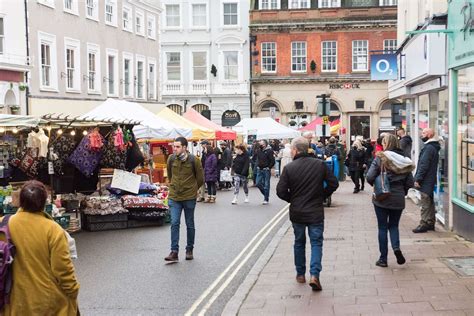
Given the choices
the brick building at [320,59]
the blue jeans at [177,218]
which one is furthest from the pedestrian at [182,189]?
the brick building at [320,59]

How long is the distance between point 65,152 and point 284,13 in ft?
126

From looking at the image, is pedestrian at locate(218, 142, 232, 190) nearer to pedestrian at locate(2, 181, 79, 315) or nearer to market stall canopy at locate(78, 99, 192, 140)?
market stall canopy at locate(78, 99, 192, 140)

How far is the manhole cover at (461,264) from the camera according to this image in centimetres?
936

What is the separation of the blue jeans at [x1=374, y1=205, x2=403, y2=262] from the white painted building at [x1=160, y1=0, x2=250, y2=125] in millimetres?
43184

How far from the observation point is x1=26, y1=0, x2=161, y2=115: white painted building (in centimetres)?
3111

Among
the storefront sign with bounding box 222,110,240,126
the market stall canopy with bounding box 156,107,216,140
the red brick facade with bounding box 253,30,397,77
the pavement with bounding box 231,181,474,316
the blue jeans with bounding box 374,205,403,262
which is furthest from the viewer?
the storefront sign with bounding box 222,110,240,126

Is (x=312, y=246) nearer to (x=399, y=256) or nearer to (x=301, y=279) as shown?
(x=301, y=279)

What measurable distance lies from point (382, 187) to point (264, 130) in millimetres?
24354

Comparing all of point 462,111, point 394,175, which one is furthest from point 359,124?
point 394,175

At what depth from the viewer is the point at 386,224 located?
9875mm

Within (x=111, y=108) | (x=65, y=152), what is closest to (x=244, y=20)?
(x=111, y=108)

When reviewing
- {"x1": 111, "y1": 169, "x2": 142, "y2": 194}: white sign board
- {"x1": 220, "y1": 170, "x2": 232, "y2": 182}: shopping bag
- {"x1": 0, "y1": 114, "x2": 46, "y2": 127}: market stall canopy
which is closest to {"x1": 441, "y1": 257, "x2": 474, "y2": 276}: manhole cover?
{"x1": 0, "y1": 114, "x2": 46, "y2": 127}: market stall canopy

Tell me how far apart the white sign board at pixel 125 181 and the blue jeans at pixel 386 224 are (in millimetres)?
7384

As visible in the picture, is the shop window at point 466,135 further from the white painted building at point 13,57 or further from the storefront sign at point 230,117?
the storefront sign at point 230,117
